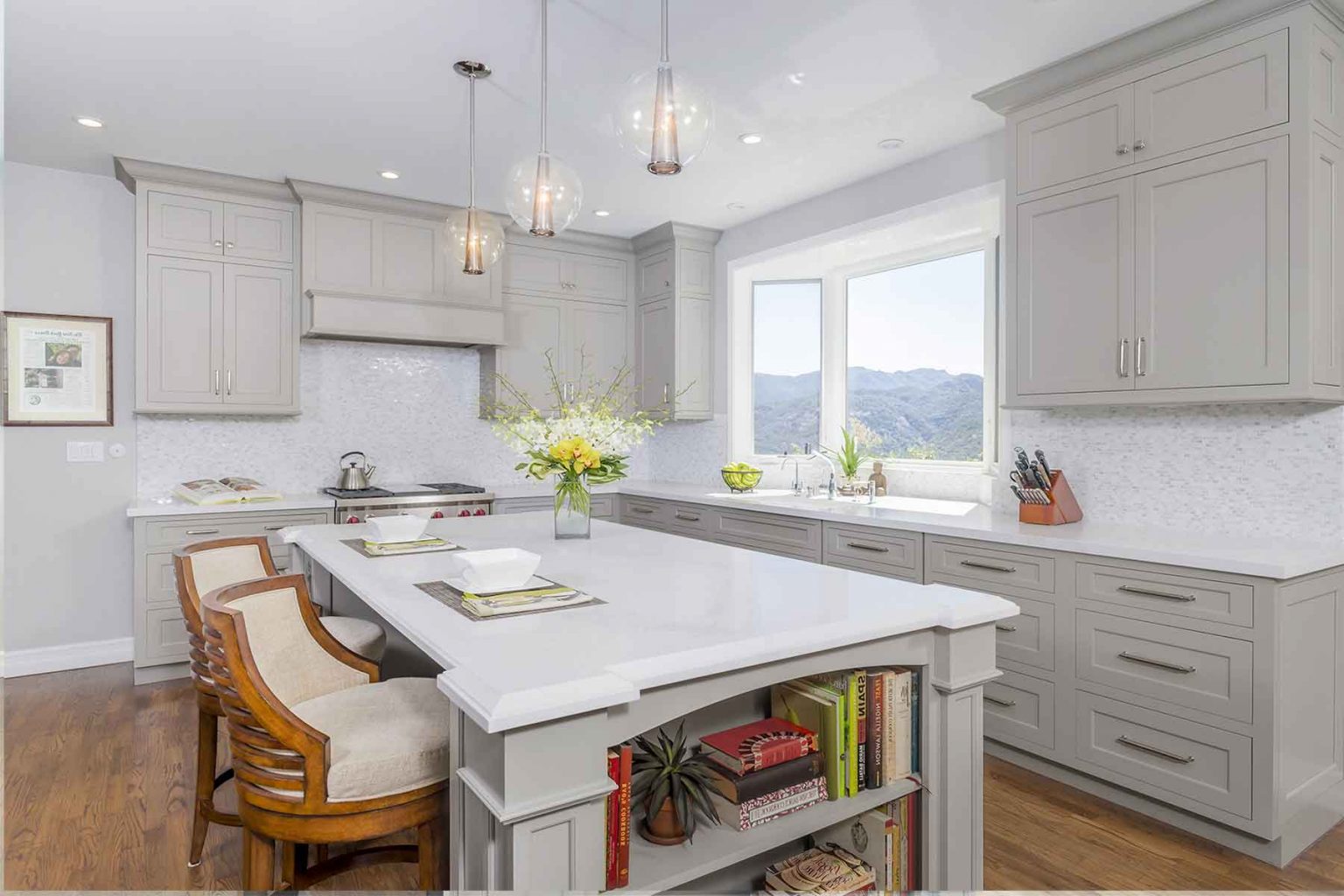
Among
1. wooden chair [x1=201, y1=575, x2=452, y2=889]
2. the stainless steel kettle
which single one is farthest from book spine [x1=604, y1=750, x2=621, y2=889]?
the stainless steel kettle

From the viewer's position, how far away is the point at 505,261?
5090 millimetres

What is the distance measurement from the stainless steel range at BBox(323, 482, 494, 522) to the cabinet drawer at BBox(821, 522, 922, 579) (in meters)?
2.01

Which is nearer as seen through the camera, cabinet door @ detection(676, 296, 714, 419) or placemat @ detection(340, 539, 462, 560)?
placemat @ detection(340, 539, 462, 560)

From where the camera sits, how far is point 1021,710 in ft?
9.50

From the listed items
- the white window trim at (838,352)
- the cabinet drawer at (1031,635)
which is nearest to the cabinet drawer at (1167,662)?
the cabinet drawer at (1031,635)

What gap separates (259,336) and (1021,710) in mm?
4178

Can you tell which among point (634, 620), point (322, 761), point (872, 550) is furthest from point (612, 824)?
point (872, 550)

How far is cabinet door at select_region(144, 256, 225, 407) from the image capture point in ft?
13.2

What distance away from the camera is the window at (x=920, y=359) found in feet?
13.8

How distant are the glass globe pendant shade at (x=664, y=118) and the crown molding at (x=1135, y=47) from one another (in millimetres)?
1751

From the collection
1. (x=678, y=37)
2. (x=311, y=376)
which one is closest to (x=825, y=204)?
(x=678, y=37)

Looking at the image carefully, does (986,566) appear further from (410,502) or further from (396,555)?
(410,502)

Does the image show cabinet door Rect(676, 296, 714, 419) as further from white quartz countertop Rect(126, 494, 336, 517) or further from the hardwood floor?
the hardwood floor

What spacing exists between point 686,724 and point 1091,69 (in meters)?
2.72
